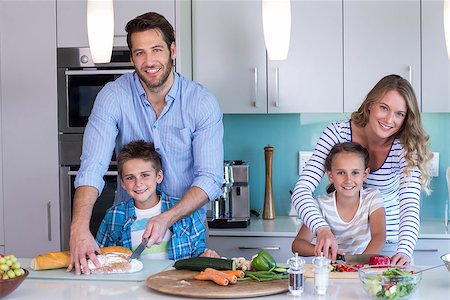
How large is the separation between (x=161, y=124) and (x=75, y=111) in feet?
4.07

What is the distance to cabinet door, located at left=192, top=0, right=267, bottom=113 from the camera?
4.19 m

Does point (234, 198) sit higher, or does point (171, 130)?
point (171, 130)

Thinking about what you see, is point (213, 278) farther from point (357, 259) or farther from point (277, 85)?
point (277, 85)

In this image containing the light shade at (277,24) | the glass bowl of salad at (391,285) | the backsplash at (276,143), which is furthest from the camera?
the backsplash at (276,143)

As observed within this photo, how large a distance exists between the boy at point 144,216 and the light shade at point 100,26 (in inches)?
14.2

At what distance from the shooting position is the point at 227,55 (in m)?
4.21

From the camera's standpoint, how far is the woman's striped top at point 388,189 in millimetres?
2768

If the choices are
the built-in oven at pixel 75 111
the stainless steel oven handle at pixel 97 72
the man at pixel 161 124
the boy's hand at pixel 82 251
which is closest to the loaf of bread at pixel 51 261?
the boy's hand at pixel 82 251

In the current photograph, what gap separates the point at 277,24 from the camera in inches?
109

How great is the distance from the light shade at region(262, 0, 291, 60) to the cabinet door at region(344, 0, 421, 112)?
54.6 inches

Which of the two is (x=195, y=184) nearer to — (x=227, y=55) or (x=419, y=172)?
(x=419, y=172)

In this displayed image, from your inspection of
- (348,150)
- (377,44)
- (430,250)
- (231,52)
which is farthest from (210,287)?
(377,44)

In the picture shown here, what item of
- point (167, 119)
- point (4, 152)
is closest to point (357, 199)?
point (167, 119)

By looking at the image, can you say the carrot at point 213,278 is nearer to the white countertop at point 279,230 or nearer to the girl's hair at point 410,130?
the girl's hair at point 410,130
